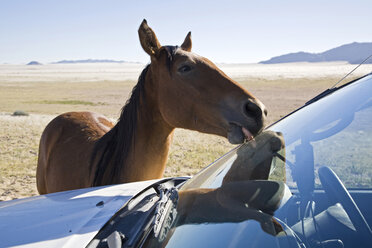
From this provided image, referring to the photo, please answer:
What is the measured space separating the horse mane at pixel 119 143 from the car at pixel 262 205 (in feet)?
3.96

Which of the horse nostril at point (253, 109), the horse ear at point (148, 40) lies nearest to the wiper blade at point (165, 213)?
the horse nostril at point (253, 109)

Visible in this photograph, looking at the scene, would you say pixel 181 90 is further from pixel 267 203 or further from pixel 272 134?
pixel 267 203

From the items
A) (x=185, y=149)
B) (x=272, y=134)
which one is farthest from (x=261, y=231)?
(x=185, y=149)

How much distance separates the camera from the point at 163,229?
49.5 inches

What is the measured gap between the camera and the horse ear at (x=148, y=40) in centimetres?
293

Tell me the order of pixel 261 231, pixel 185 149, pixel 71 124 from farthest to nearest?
pixel 185 149, pixel 71 124, pixel 261 231

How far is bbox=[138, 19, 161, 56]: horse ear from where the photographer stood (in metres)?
2.93

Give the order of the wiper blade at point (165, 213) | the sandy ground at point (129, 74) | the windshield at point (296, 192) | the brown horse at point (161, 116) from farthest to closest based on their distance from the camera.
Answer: the sandy ground at point (129, 74) → the brown horse at point (161, 116) → the wiper blade at point (165, 213) → the windshield at point (296, 192)

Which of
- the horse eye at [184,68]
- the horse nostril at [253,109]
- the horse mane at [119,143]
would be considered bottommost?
the horse mane at [119,143]

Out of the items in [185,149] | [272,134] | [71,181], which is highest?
[272,134]

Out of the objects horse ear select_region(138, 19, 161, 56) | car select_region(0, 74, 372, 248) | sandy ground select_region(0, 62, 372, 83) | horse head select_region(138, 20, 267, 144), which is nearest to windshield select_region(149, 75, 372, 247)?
car select_region(0, 74, 372, 248)

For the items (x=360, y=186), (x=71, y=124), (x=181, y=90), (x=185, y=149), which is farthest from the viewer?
(x=185, y=149)

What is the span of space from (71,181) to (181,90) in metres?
1.38

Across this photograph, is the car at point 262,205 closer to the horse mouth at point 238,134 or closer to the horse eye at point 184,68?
the horse mouth at point 238,134
